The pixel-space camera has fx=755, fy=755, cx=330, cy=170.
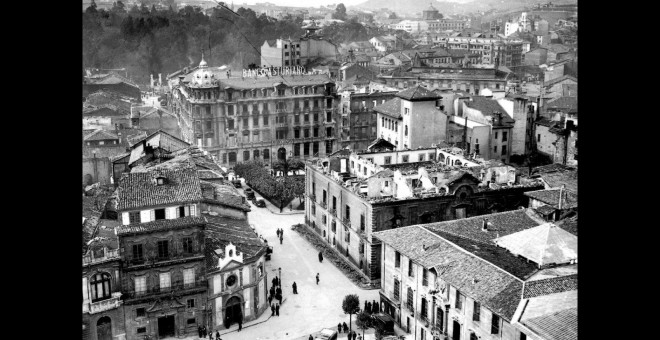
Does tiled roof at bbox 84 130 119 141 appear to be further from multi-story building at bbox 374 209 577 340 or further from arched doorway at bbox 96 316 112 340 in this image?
multi-story building at bbox 374 209 577 340

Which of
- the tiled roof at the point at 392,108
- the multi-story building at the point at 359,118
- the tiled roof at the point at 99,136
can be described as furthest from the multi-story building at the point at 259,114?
the tiled roof at the point at 99,136

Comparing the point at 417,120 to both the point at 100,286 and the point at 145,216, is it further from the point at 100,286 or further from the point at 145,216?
the point at 100,286

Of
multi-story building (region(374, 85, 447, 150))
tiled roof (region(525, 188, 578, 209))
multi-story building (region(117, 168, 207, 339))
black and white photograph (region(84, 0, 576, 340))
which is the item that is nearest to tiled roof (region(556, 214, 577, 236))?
black and white photograph (region(84, 0, 576, 340))

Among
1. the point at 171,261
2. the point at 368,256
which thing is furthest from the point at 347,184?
the point at 171,261

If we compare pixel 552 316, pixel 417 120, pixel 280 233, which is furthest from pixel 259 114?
pixel 552 316
